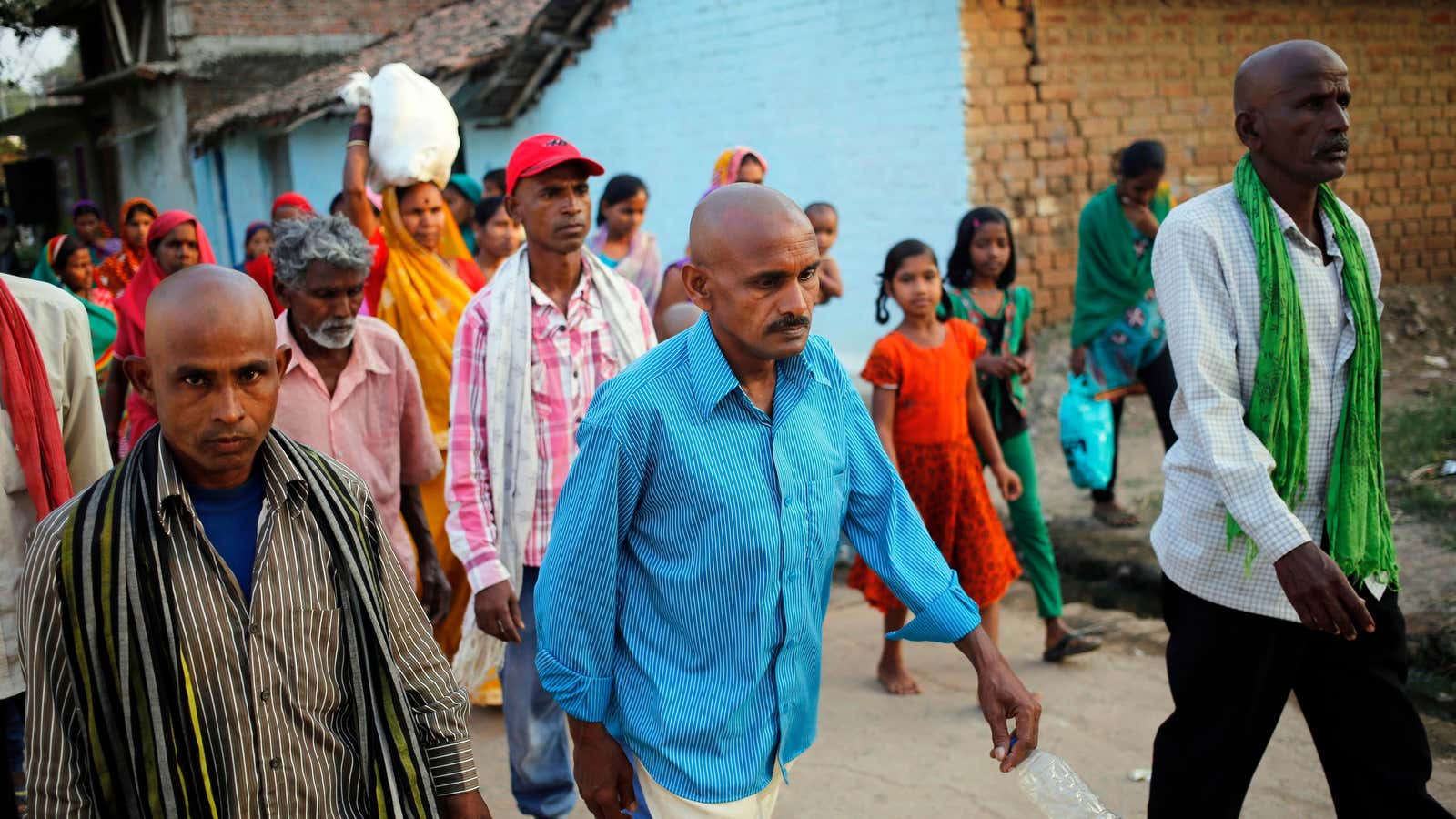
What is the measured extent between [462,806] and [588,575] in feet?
1.60

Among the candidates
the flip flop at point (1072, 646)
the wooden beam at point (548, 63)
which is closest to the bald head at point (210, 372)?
the flip flop at point (1072, 646)

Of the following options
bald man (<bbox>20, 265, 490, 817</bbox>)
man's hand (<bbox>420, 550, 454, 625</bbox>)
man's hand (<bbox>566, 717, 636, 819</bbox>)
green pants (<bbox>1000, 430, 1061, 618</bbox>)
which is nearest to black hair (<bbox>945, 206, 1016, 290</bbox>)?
green pants (<bbox>1000, 430, 1061, 618</bbox>)

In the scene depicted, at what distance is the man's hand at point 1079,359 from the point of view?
7.10m

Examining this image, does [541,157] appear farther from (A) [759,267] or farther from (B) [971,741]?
(B) [971,741]

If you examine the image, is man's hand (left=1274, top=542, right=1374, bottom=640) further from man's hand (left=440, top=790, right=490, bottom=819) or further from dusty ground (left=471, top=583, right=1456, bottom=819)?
man's hand (left=440, top=790, right=490, bottom=819)

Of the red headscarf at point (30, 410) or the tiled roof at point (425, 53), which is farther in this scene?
the tiled roof at point (425, 53)

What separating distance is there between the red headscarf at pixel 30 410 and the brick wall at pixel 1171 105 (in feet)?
26.7

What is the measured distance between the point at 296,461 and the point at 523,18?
1448 centimetres

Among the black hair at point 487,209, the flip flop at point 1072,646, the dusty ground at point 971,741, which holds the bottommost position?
the dusty ground at point 971,741

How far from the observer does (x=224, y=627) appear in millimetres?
Result: 2189

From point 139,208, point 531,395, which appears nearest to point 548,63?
point 139,208

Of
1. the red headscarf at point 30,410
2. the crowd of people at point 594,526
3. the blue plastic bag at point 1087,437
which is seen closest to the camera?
the crowd of people at point 594,526

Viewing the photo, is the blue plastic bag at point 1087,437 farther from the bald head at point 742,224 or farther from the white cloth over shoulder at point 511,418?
the bald head at point 742,224

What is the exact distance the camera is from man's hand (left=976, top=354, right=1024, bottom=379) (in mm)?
5641
